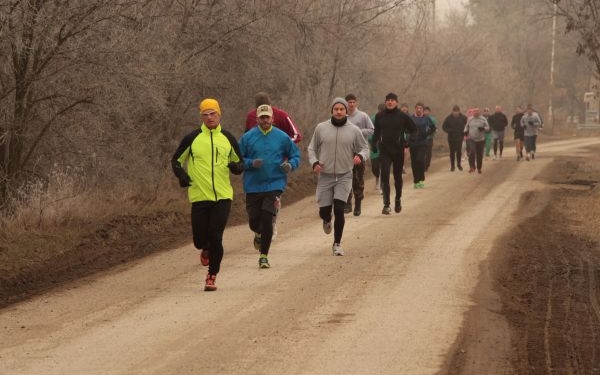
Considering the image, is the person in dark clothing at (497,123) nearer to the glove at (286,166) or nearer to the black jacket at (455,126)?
the black jacket at (455,126)

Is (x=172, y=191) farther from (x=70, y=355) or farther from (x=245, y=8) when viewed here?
(x=70, y=355)

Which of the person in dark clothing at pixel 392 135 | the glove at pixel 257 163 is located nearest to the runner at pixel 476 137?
the person in dark clothing at pixel 392 135

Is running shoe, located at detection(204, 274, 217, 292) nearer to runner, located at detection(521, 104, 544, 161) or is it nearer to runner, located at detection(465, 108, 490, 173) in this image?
runner, located at detection(465, 108, 490, 173)

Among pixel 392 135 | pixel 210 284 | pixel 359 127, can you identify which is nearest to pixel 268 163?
pixel 210 284

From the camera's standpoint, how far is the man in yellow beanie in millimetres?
11250

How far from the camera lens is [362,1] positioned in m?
28.4

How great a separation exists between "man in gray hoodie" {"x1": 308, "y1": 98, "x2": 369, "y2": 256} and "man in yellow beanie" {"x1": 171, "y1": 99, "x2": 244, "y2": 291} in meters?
2.83

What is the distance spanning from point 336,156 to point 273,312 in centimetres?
440

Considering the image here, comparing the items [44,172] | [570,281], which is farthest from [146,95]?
[570,281]

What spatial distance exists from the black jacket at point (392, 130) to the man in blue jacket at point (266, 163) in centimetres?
610

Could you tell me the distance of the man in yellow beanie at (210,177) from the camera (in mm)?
11250

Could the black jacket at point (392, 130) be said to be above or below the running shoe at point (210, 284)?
above

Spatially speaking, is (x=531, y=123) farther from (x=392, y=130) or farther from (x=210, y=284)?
(x=210, y=284)

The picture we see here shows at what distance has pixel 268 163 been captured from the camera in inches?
502
